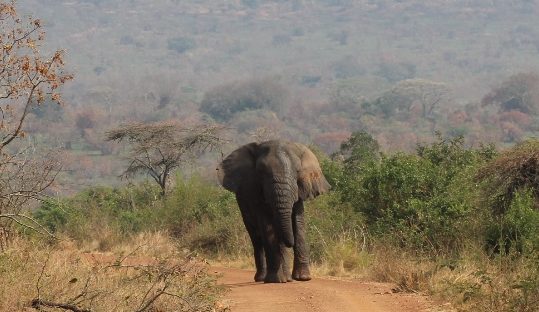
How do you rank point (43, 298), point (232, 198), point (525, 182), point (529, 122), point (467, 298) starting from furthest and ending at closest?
point (529, 122)
point (232, 198)
point (525, 182)
point (467, 298)
point (43, 298)

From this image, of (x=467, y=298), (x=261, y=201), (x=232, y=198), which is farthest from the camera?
(x=232, y=198)

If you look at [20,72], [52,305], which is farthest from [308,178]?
[52,305]

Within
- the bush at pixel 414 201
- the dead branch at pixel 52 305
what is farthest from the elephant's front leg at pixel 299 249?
the dead branch at pixel 52 305

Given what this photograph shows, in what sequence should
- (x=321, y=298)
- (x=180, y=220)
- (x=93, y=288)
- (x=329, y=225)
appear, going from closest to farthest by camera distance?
(x=93, y=288) < (x=321, y=298) < (x=329, y=225) < (x=180, y=220)

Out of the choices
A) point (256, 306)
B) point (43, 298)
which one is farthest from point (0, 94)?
point (256, 306)

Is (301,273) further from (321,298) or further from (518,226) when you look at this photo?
(518,226)

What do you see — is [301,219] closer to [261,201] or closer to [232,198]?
[261,201]

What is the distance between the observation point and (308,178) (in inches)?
568

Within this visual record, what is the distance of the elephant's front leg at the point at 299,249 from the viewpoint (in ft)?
46.1

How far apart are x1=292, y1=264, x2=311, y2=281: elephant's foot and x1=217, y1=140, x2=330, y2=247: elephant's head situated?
604mm

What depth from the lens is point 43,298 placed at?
31.5ft

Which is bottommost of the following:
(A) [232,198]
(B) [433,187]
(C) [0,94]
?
(A) [232,198]

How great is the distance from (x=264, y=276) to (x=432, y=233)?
306cm

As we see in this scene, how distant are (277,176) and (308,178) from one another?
0.76 metres
